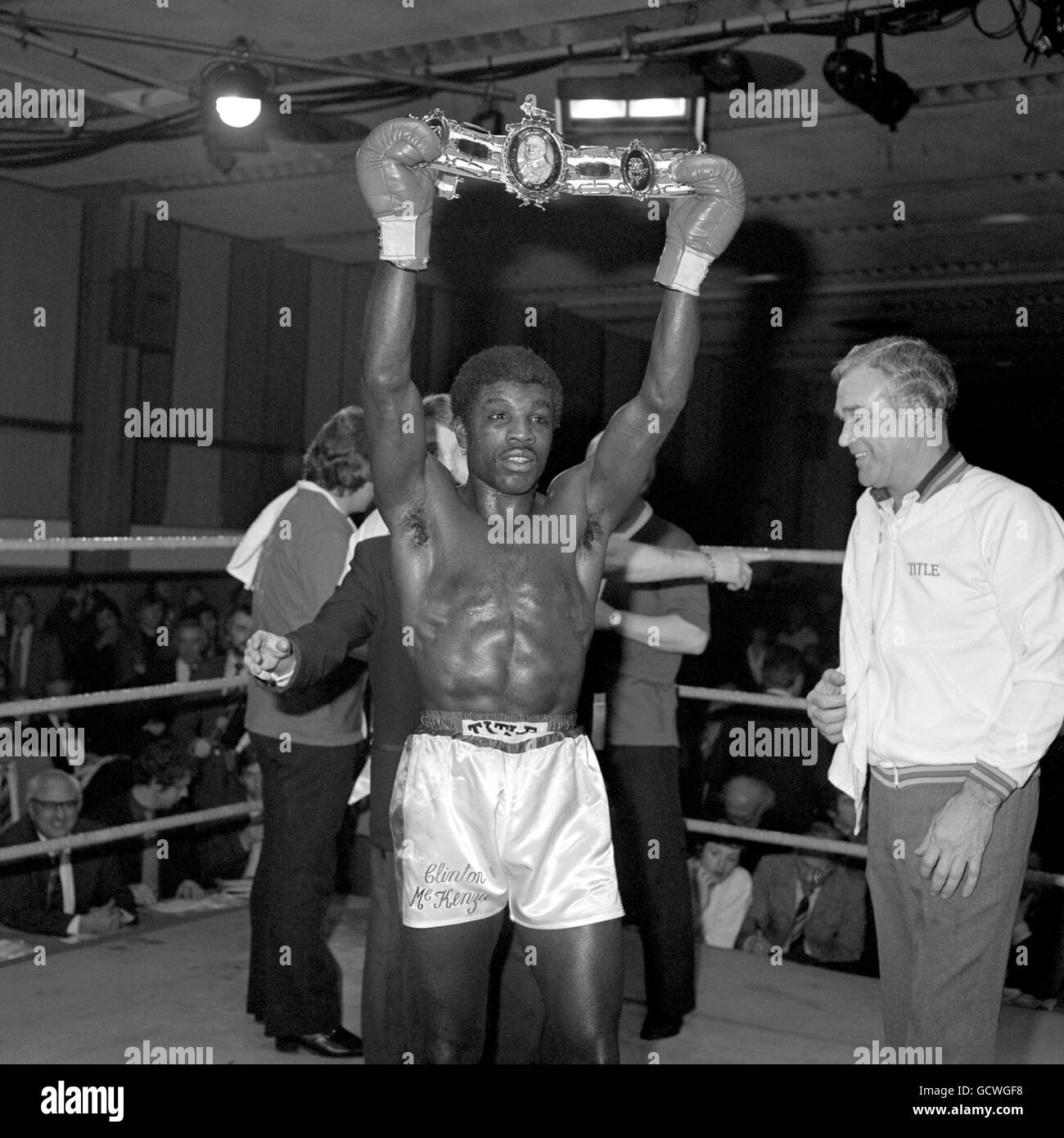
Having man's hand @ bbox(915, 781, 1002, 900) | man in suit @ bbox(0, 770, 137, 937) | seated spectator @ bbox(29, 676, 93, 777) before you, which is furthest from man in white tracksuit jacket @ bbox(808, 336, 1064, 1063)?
seated spectator @ bbox(29, 676, 93, 777)

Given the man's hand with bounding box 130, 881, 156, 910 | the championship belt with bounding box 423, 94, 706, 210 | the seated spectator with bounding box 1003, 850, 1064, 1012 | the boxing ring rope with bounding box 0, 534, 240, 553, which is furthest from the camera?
the man's hand with bounding box 130, 881, 156, 910

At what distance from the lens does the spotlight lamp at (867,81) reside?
15.8ft

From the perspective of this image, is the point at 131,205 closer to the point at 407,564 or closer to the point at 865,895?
the point at 865,895

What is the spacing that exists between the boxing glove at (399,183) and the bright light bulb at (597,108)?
2.96 m

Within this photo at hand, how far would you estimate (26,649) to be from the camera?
291 inches

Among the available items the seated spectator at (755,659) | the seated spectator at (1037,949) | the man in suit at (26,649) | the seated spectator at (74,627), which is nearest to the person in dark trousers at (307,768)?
the seated spectator at (1037,949)

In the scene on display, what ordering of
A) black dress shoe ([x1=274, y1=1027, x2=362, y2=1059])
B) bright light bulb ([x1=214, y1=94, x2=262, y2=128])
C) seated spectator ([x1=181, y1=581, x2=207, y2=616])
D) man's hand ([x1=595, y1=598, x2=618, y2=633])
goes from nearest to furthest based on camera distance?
man's hand ([x1=595, y1=598, x2=618, y2=633]) < black dress shoe ([x1=274, y1=1027, x2=362, y2=1059]) < bright light bulb ([x1=214, y1=94, x2=262, y2=128]) < seated spectator ([x1=181, y1=581, x2=207, y2=616])

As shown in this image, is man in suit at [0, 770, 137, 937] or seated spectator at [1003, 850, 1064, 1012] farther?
man in suit at [0, 770, 137, 937]

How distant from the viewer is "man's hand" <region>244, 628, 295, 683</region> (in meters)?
2.25

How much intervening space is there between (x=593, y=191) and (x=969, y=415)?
A: 15570 millimetres

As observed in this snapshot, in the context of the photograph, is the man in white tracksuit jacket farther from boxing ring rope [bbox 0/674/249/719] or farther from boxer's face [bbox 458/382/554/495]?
boxing ring rope [bbox 0/674/249/719]

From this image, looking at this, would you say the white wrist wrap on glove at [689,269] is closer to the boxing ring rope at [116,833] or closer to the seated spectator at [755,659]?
the boxing ring rope at [116,833]

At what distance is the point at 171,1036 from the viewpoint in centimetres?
311

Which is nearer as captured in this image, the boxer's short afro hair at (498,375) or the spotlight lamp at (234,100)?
the boxer's short afro hair at (498,375)
